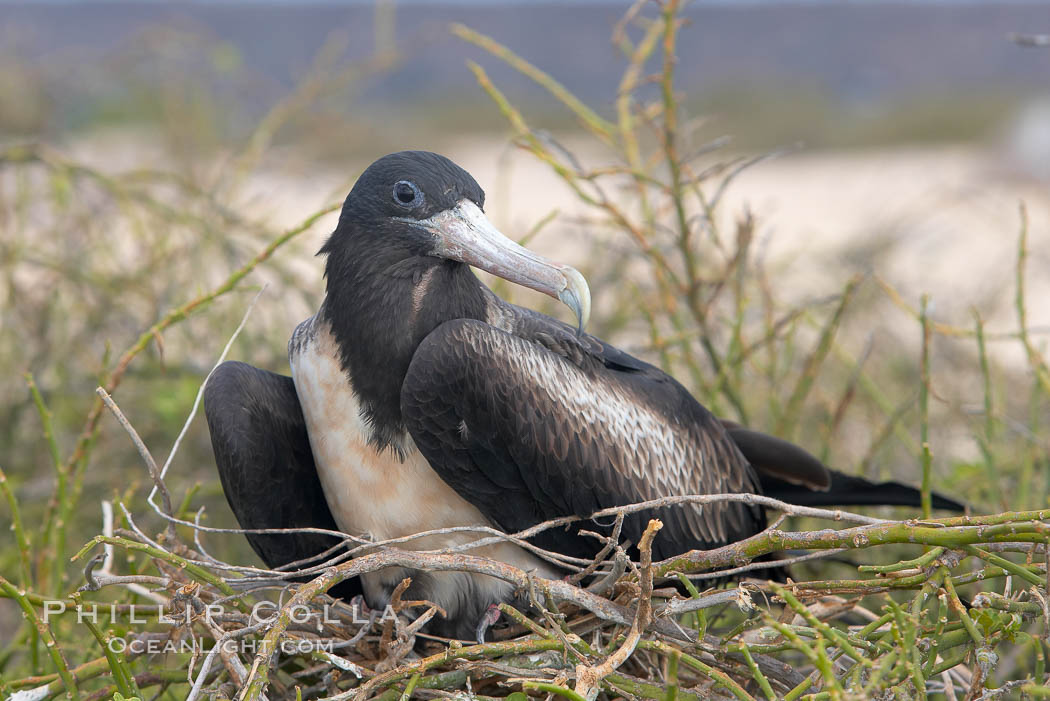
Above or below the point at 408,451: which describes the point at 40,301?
above

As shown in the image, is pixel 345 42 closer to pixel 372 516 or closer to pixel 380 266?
pixel 380 266

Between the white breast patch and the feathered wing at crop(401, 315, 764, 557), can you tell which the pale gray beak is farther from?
the white breast patch

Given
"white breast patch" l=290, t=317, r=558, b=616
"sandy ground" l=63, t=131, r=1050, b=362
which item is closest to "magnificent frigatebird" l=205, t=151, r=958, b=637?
"white breast patch" l=290, t=317, r=558, b=616

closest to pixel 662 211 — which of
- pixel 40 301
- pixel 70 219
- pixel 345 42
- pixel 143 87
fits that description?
pixel 345 42

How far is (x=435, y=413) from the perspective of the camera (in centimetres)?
220

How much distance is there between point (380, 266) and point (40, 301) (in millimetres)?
2028

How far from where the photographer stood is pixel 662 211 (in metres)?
3.10

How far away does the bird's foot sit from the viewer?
7.75 ft

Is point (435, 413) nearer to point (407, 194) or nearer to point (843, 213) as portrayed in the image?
point (407, 194)

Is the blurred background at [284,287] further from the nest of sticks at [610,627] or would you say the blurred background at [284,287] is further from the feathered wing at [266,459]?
the nest of sticks at [610,627]

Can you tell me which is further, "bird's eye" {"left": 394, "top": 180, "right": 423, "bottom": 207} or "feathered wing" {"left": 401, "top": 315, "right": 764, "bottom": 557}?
"bird's eye" {"left": 394, "top": 180, "right": 423, "bottom": 207}

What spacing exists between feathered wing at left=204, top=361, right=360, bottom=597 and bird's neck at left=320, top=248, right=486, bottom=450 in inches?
8.9

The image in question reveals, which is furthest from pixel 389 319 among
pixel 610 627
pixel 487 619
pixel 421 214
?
pixel 610 627

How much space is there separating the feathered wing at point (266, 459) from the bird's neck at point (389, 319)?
8.9 inches
